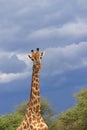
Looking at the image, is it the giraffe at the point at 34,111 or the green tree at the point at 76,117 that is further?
the green tree at the point at 76,117

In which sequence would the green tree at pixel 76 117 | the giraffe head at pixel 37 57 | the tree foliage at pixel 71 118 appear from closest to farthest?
the giraffe head at pixel 37 57 → the tree foliage at pixel 71 118 → the green tree at pixel 76 117

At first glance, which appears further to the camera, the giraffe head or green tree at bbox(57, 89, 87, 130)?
green tree at bbox(57, 89, 87, 130)

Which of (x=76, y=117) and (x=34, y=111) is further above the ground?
(x=76, y=117)

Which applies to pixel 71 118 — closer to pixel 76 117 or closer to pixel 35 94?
pixel 76 117

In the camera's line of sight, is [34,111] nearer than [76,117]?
Yes

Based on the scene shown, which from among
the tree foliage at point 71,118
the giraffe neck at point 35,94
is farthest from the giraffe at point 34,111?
the tree foliage at point 71,118

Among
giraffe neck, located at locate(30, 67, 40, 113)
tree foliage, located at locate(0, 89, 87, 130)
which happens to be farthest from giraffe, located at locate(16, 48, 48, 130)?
tree foliage, located at locate(0, 89, 87, 130)

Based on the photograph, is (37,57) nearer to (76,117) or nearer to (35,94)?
(35,94)

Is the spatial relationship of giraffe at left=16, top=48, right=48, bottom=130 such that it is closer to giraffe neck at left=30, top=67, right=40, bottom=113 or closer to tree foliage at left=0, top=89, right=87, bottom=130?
giraffe neck at left=30, top=67, right=40, bottom=113

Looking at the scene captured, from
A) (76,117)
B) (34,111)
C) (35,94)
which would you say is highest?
(76,117)

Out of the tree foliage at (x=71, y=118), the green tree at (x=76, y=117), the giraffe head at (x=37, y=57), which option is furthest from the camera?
the green tree at (x=76, y=117)

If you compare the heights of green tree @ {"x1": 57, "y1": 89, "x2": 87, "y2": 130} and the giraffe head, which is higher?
green tree @ {"x1": 57, "y1": 89, "x2": 87, "y2": 130}

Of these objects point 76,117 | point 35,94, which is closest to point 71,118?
point 76,117

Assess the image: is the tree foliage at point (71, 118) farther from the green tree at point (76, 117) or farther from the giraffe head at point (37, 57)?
the giraffe head at point (37, 57)
